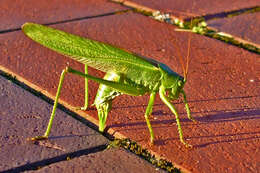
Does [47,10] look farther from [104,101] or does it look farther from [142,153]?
[142,153]

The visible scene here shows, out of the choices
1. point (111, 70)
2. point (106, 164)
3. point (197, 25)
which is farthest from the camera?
point (197, 25)

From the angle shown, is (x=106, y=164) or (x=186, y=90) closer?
(x=106, y=164)

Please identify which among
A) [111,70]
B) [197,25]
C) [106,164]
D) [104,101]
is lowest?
[106,164]

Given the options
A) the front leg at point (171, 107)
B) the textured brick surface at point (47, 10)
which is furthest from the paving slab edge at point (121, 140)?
the textured brick surface at point (47, 10)

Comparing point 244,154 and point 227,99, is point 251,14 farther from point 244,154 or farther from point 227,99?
point 244,154

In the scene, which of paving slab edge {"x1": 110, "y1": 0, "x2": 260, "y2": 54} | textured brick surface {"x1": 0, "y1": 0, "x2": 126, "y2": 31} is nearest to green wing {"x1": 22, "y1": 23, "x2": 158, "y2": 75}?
paving slab edge {"x1": 110, "y1": 0, "x2": 260, "y2": 54}

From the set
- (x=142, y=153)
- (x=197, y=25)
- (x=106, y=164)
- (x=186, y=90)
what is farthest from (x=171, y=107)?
(x=197, y=25)

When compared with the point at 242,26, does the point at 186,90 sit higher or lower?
lower
